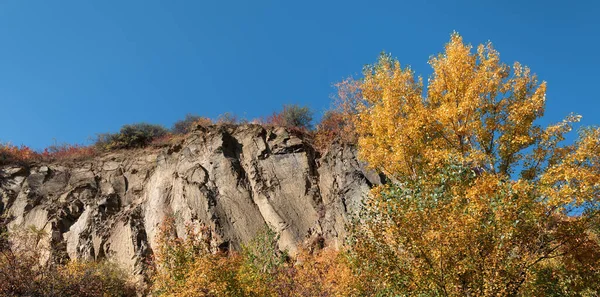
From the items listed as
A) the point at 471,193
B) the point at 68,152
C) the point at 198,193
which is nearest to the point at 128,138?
the point at 68,152

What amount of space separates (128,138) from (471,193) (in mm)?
31959

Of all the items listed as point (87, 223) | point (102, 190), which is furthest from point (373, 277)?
point (102, 190)

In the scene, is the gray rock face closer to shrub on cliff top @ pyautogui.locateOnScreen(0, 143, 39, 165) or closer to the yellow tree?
shrub on cliff top @ pyautogui.locateOnScreen(0, 143, 39, 165)

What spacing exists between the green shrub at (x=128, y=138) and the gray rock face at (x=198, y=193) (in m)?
2.67

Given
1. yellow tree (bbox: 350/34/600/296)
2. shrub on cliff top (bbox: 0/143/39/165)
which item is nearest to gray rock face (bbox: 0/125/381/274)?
shrub on cliff top (bbox: 0/143/39/165)

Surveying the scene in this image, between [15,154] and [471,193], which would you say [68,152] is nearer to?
[15,154]

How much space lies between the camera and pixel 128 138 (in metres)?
35.9

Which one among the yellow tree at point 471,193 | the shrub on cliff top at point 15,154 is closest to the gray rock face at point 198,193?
the shrub on cliff top at point 15,154

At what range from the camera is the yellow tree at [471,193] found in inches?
372

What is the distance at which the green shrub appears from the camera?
117ft

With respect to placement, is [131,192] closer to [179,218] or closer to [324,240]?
[179,218]

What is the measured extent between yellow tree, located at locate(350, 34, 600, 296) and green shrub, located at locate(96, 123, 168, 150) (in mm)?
24901

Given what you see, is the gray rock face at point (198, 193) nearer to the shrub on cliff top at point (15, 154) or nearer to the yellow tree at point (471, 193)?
the shrub on cliff top at point (15, 154)

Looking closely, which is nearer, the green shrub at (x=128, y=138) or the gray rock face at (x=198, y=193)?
the gray rock face at (x=198, y=193)
